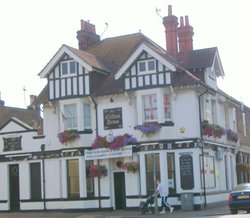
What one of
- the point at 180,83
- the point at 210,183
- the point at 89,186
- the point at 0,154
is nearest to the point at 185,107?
the point at 180,83

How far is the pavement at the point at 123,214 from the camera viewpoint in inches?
1084

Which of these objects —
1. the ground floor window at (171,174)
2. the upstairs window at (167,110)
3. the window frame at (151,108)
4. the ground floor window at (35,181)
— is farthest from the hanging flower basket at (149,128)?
the ground floor window at (35,181)

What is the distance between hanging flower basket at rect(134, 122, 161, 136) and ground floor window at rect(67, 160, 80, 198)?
16.0 feet

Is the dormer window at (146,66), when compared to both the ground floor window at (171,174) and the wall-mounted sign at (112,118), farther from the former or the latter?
the ground floor window at (171,174)

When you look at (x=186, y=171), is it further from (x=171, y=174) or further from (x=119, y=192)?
(x=119, y=192)

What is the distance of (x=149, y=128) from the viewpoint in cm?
3105

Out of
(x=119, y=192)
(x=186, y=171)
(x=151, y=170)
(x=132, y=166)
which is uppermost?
(x=132, y=166)

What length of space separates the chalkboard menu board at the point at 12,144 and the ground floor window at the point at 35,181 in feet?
5.07

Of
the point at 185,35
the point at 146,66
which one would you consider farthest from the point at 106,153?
the point at 185,35

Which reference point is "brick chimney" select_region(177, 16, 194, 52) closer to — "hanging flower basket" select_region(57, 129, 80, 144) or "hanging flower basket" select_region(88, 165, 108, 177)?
"hanging flower basket" select_region(57, 129, 80, 144)

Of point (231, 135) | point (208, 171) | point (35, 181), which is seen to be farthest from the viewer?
point (231, 135)

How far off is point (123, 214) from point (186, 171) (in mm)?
4140

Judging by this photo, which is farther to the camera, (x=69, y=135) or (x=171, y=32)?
(x=171, y=32)

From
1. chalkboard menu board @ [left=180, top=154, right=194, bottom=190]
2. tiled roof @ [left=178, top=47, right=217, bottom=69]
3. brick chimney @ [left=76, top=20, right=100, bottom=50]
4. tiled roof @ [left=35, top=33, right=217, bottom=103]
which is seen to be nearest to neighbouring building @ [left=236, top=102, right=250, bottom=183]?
tiled roof @ [left=178, top=47, right=217, bottom=69]
